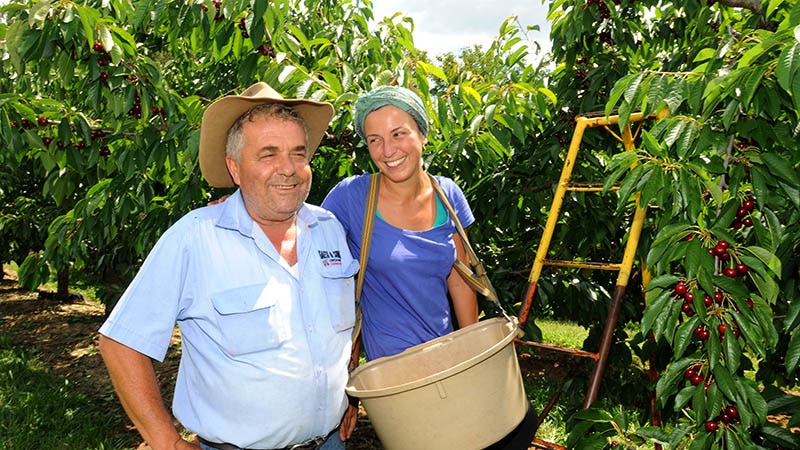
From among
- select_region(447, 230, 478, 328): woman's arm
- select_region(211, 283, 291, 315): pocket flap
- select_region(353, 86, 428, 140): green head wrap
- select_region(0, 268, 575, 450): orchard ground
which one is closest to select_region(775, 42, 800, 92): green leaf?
select_region(353, 86, 428, 140): green head wrap

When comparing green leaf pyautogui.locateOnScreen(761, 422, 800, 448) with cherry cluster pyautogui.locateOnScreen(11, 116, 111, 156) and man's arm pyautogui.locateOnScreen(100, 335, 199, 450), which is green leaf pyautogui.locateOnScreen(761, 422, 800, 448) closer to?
man's arm pyautogui.locateOnScreen(100, 335, 199, 450)

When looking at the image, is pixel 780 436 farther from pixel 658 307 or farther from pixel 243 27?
pixel 243 27

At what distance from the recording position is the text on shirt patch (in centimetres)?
183

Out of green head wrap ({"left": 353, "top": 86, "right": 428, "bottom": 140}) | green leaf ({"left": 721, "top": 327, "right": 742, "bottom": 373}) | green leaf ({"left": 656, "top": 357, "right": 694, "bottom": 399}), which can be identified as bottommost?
green leaf ({"left": 656, "top": 357, "right": 694, "bottom": 399})

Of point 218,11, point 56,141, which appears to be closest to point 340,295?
point 218,11

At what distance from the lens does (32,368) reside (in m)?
6.29

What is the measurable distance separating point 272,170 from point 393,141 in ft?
1.49

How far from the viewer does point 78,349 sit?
6.99 m

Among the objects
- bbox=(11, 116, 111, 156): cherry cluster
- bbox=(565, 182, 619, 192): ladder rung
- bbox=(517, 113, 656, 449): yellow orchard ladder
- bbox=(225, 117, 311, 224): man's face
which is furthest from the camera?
bbox=(11, 116, 111, 156): cherry cluster

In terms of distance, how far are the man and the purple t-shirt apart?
0.18 m

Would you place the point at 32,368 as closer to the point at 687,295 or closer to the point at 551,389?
the point at 551,389

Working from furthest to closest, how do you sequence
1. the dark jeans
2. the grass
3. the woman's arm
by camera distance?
the grass → the woman's arm → the dark jeans

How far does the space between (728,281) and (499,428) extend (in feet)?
2.38

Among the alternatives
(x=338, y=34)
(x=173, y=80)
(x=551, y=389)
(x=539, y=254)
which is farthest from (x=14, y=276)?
(x=539, y=254)
